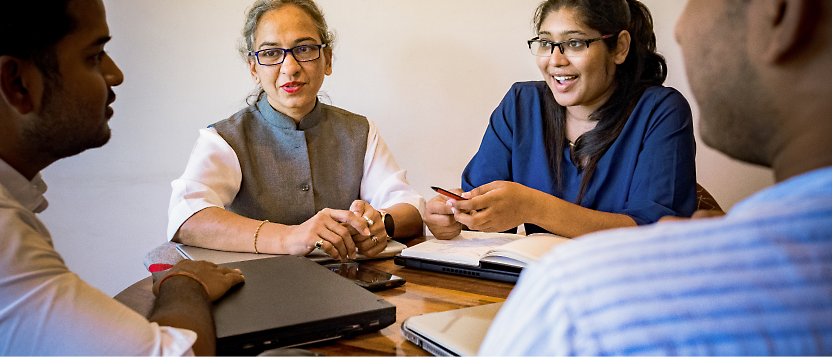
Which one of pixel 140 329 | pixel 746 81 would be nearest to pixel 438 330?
pixel 140 329

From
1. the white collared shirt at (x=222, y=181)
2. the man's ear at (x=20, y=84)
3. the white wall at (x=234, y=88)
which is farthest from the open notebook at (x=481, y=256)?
the white wall at (x=234, y=88)

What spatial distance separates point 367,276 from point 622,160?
1020 mm

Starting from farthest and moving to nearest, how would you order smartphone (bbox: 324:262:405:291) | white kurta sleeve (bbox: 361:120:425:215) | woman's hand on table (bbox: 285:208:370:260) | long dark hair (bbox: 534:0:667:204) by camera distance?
white kurta sleeve (bbox: 361:120:425:215) < long dark hair (bbox: 534:0:667:204) < woman's hand on table (bbox: 285:208:370:260) < smartphone (bbox: 324:262:405:291)

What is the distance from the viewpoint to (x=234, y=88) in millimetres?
2807

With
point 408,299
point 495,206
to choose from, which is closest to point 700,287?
point 408,299

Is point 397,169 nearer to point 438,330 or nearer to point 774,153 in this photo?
point 438,330

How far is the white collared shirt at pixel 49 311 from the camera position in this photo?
605 mm

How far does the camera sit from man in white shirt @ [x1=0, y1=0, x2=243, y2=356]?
0.61 metres

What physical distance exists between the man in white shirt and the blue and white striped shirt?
20.8 inches

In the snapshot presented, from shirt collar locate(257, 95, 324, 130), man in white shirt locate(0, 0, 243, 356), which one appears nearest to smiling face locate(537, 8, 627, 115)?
shirt collar locate(257, 95, 324, 130)

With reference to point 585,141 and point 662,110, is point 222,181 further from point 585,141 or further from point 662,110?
point 662,110

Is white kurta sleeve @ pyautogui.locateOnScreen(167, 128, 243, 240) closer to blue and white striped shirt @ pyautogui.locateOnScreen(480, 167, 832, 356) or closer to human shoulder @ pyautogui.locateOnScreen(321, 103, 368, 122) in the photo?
human shoulder @ pyautogui.locateOnScreen(321, 103, 368, 122)

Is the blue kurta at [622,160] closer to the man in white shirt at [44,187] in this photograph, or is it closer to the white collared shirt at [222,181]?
the white collared shirt at [222,181]

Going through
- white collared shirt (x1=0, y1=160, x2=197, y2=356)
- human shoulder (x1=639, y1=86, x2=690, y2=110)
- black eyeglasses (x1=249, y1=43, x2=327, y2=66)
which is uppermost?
black eyeglasses (x1=249, y1=43, x2=327, y2=66)
